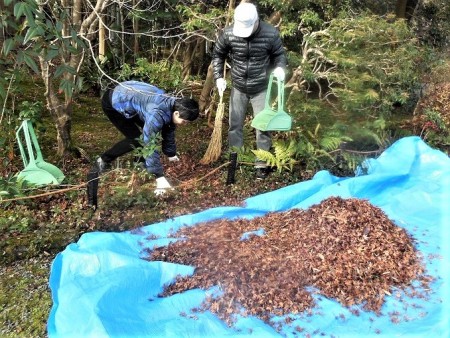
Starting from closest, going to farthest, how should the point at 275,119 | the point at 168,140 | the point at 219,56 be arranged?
the point at 275,119 < the point at 168,140 < the point at 219,56

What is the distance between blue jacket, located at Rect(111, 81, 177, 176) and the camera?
3055 mm

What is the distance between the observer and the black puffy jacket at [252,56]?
367 cm

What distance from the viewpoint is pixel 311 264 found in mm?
2482

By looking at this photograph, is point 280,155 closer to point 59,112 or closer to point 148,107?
point 148,107

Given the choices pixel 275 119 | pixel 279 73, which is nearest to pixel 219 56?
pixel 279 73

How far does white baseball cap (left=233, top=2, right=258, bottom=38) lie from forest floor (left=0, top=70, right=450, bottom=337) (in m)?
1.24

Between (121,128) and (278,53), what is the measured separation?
1602 mm

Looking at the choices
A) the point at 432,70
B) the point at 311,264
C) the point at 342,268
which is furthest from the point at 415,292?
the point at 432,70

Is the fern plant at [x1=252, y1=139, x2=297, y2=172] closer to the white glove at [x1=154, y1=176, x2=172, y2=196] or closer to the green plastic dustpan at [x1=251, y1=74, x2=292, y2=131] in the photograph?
the green plastic dustpan at [x1=251, y1=74, x2=292, y2=131]

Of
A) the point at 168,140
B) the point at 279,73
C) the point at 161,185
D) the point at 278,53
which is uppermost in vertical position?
the point at 278,53

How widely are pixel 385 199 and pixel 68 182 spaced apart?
2694 millimetres

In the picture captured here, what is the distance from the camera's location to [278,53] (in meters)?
3.78

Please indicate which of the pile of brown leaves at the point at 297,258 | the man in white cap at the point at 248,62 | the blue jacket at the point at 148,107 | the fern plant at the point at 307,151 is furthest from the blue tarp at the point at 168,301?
the man in white cap at the point at 248,62

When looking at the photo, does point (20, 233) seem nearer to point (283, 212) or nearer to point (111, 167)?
point (111, 167)
